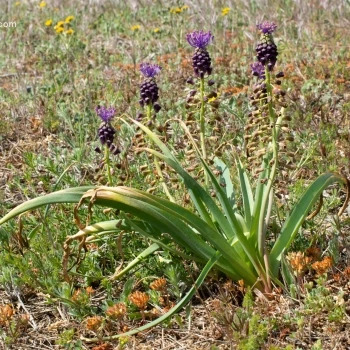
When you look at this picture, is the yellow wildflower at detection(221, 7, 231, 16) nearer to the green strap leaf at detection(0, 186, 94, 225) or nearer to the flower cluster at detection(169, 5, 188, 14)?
the flower cluster at detection(169, 5, 188, 14)

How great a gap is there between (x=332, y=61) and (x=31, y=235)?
3.53 meters

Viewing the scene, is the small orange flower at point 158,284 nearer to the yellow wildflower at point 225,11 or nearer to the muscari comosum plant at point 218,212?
the muscari comosum plant at point 218,212

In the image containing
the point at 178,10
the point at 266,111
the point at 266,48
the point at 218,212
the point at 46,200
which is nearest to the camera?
the point at 46,200

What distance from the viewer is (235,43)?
21.3 feet

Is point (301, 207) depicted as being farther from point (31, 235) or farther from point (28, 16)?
point (28, 16)

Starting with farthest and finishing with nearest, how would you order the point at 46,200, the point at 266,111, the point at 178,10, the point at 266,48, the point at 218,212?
the point at 178,10 < the point at 266,111 < the point at 218,212 < the point at 266,48 < the point at 46,200

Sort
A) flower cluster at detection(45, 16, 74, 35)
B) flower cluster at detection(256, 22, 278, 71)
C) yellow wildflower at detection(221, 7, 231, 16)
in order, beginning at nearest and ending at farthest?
flower cluster at detection(256, 22, 278, 71)
flower cluster at detection(45, 16, 74, 35)
yellow wildflower at detection(221, 7, 231, 16)

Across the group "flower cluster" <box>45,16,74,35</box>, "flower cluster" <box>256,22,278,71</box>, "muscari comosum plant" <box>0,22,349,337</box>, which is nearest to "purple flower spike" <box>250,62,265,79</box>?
"muscari comosum plant" <box>0,22,349,337</box>

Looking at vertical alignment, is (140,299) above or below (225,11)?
below

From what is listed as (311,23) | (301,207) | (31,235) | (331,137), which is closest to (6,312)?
(31,235)

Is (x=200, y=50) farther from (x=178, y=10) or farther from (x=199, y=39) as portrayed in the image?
(x=178, y=10)

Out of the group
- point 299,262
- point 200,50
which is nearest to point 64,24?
point 200,50

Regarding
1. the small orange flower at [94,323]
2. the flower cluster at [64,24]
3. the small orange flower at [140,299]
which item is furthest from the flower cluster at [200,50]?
the flower cluster at [64,24]

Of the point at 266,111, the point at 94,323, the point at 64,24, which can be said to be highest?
the point at 266,111
